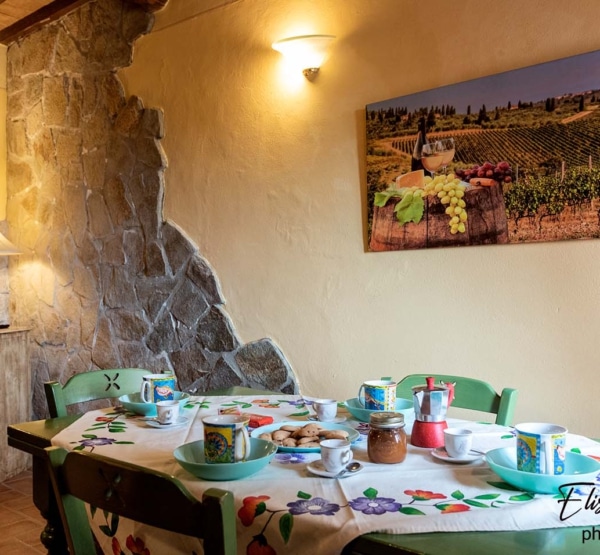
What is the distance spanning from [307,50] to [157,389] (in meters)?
1.53

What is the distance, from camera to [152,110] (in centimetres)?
336

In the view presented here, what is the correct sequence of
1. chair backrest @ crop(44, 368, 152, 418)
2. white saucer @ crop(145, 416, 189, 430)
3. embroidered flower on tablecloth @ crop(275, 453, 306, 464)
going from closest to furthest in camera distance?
embroidered flower on tablecloth @ crop(275, 453, 306, 464), white saucer @ crop(145, 416, 189, 430), chair backrest @ crop(44, 368, 152, 418)

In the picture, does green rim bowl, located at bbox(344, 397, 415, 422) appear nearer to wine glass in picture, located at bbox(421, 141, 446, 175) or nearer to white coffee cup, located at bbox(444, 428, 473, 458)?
white coffee cup, located at bbox(444, 428, 473, 458)

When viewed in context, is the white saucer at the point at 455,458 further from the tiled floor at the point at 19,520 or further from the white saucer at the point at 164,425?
the tiled floor at the point at 19,520

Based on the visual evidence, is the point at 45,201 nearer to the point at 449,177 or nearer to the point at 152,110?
the point at 152,110

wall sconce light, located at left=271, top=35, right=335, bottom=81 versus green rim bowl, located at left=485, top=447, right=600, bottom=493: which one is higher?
wall sconce light, located at left=271, top=35, right=335, bottom=81

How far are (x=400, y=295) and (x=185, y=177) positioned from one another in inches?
52.9

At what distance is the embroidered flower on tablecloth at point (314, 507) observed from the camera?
1.08 metres

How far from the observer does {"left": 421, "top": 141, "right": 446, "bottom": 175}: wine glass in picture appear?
2.31 metres

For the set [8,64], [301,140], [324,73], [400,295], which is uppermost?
[8,64]

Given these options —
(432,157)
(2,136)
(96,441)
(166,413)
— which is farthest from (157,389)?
(2,136)

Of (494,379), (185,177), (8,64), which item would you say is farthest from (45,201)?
(494,379)

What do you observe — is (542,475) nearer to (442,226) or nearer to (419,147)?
(442,226)

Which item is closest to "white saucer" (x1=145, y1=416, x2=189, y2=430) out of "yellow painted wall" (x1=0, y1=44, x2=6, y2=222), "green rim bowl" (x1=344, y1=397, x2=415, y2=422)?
"green rim bowl" (x1=344, y1=397, x2=415, y2=422)
